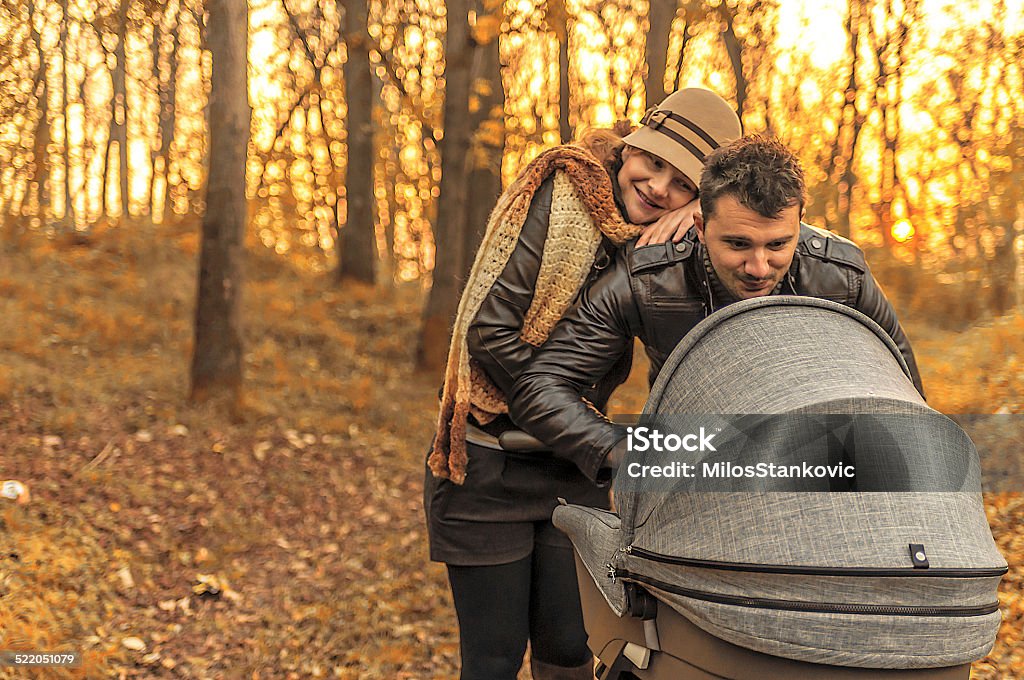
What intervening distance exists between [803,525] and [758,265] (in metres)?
0.70

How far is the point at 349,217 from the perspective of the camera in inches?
578

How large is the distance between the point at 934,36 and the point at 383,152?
13.5m

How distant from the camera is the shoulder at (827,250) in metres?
2.48

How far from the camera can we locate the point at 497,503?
118 inches

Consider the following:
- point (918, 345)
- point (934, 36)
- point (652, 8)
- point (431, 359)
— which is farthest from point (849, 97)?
point (431, 359)

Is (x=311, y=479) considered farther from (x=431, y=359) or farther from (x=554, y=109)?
(x=554, y=109)

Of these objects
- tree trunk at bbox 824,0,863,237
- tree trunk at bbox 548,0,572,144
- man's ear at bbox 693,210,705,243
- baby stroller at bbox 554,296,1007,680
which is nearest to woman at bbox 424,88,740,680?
man's ear at bbox 693,210,705,243

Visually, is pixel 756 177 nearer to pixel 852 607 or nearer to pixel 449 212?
pixel 852 607

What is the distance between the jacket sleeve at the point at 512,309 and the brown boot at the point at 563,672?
1.03 m

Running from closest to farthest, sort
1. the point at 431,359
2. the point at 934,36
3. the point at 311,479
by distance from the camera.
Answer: the point at 311,479, the point at 431,359, the point at 934,36

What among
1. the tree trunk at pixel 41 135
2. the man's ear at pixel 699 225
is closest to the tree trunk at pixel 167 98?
the tree trunk at pixel 41 135

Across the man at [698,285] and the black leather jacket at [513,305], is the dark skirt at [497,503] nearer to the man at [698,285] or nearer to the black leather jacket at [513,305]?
the black leather jacket at [513,305]

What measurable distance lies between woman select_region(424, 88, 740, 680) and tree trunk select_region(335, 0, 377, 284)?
1164cm

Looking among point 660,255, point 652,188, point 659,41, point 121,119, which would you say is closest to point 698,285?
point 660,255
